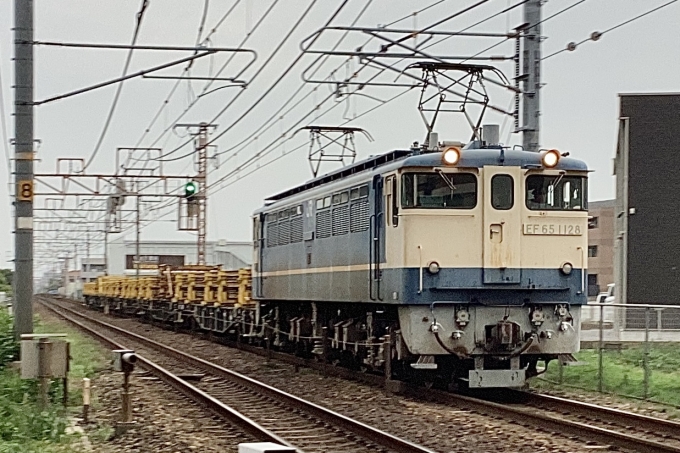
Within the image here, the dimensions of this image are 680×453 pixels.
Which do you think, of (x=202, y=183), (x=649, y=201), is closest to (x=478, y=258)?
(x=649, y=201)

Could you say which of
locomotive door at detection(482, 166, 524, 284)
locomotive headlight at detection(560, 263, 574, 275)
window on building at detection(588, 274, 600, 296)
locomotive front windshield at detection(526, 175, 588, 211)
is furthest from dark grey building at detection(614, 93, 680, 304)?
locomotive door at detection(482, 166, 524, 284)

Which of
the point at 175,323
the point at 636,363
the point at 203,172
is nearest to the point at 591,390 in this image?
the point at 636,363

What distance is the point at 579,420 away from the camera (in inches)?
529

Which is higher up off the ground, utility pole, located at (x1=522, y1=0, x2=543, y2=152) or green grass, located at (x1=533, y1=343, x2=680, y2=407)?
utility pole, located at (x1=522, y1=0, x2=543, y2=152)

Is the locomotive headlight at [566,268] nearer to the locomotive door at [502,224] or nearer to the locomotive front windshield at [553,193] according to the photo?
the locomotive door at [502,224]

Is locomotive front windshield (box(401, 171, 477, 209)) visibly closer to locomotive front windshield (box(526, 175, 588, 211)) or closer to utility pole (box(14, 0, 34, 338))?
locomotive front windshield (box(526, 175, 588, 211))

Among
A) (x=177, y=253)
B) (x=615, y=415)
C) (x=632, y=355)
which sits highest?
(x=177, y=253)

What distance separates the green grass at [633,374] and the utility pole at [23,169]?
803 centimetres

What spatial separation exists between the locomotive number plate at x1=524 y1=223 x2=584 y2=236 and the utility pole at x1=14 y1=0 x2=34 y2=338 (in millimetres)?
7620

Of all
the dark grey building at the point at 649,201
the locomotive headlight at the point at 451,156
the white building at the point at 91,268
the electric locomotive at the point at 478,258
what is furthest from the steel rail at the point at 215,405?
the white building at the point at 91,268

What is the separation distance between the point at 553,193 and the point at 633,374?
3.13 metres

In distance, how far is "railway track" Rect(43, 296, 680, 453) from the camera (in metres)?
11.4

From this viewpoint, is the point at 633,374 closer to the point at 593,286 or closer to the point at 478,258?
the point at 478,258

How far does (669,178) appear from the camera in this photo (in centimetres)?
3738
